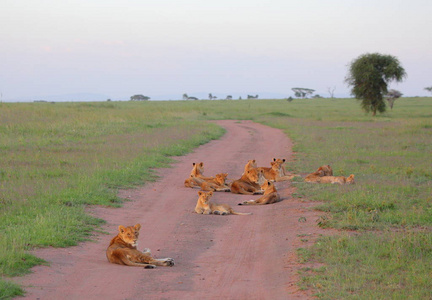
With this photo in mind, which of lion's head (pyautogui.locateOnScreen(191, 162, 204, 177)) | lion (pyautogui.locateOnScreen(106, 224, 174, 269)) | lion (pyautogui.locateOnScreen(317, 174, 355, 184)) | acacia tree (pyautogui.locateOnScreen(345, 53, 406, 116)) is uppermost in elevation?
acacia tree (pyautogui.locateOnScreen(345, 53, 406, 116))

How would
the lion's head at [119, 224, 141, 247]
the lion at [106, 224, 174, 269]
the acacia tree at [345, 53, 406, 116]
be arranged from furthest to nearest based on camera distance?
the acacia tree at [345, 53, 406, 116]
the lion's head at [119, 224, 141, 247]
the lion at [106, 224, 174, 269]

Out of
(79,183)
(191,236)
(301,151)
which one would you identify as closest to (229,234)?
(191,236)

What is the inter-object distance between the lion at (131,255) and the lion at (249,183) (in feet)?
17.2

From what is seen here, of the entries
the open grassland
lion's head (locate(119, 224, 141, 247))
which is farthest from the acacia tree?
lion's head (locate(119, 224, 141, 247))

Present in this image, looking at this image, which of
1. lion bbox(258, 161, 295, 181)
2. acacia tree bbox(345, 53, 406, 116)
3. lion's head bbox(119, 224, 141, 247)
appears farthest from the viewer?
acacia tree bbox(345, 53, 406, 116)

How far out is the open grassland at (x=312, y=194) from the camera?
5.99m

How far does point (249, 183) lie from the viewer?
39.3 ft

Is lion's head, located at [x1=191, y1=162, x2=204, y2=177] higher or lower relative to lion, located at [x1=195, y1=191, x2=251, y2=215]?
higher

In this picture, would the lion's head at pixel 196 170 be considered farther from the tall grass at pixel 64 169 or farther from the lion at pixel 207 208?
the lion at pixel 207 208

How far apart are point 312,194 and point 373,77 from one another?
38.0m

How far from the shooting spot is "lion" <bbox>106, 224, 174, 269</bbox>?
21.3 feet

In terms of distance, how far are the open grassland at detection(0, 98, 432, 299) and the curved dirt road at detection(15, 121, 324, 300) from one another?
295 millimetres

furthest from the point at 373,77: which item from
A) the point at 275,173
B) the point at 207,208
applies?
the point at 207,208

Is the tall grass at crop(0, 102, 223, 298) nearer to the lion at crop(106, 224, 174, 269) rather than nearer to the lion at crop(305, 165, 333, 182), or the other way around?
the lion at crop(106, 224, 174, 269)
